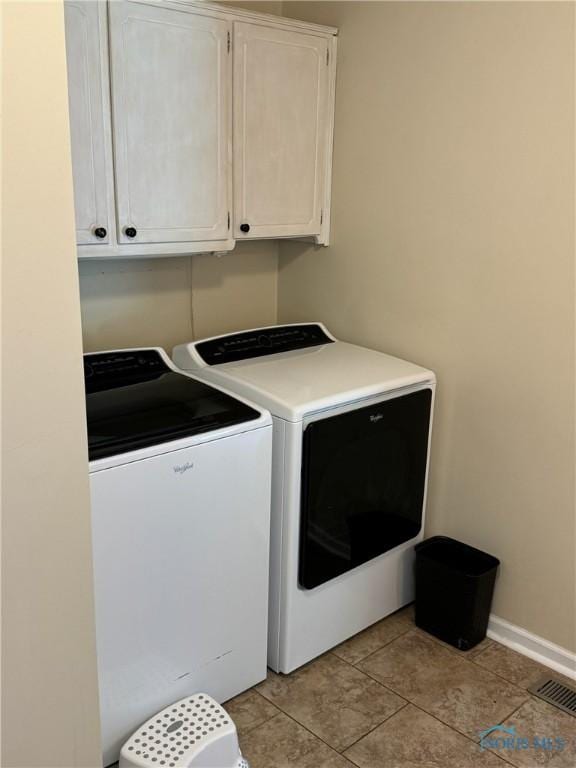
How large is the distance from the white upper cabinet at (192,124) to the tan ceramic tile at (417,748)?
63.9 inches

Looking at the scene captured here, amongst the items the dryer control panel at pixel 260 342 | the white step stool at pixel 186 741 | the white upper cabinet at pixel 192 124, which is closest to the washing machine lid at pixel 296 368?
the dryer control panel at pixel 260 342

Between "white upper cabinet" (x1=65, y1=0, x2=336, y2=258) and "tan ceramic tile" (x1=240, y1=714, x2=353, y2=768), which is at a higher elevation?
"white upper cabinet" (x1=65, y1=0, x2=336, y2=258)

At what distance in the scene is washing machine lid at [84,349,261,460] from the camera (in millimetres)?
1902

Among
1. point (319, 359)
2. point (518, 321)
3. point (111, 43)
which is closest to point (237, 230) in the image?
point (319, 359)

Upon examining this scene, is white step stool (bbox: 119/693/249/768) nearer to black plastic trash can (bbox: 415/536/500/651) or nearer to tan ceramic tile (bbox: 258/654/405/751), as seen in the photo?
tan ceramic tile (bbox: 258/654/405/751)

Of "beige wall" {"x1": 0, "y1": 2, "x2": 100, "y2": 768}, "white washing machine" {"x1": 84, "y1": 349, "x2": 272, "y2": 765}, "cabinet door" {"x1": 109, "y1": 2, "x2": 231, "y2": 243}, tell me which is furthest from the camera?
"cabinet door" {"x1": 109, "y1": 2, "x2": 231, "y2": 243}

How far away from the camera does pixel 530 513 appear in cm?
246

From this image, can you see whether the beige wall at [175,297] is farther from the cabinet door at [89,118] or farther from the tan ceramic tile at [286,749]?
the tan ceramic tile at [286,749]

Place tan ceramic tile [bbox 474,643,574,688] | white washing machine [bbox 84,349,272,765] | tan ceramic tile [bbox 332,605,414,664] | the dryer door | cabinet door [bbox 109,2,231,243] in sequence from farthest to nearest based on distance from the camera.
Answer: tan ceramic tile [bbox 332,605,414,664], tan ceramic tile [bbox 474,643,574,688], the dryer door, cabinet door [bbox 109,2,231,243], white washing machine [bbox 84,349,272,765]

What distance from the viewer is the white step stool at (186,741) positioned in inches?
75.1

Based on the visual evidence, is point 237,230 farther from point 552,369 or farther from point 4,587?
point 4,587

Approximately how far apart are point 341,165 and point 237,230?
1.74 feet

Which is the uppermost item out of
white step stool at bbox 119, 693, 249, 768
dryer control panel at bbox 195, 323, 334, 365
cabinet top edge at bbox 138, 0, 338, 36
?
cabinet top edge at bbox 138, 0, 338, 36

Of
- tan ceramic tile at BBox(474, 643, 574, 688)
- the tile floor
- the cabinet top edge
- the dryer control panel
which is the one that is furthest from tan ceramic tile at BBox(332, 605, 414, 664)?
the cabinet top edge
